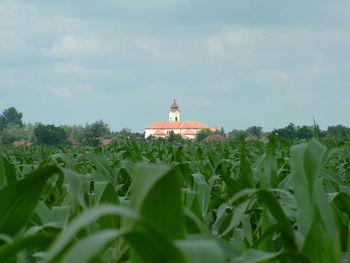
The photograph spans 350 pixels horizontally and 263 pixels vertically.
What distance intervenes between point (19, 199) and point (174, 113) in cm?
15165

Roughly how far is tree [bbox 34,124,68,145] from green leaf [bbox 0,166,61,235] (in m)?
38.4

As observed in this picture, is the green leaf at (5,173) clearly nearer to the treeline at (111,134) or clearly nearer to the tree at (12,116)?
the treeline at (111,134)

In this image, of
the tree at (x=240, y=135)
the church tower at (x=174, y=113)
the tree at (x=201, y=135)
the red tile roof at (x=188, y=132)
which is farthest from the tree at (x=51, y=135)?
the church tower at (x=174, y=113)

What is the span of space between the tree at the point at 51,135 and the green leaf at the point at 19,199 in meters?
38.4

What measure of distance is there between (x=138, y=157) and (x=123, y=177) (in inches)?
9.2

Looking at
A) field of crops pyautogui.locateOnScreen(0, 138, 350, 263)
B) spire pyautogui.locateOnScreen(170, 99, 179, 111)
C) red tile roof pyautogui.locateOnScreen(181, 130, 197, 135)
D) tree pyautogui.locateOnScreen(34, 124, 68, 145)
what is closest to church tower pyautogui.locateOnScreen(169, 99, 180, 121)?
spire pyautogui.locateOnScreen(170, 99, 179, 111)

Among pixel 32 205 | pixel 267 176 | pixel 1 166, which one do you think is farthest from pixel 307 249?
pixel 267 176

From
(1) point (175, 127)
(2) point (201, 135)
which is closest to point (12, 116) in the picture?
(1) point (175, 127)

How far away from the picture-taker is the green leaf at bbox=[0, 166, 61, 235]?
0.75 meters

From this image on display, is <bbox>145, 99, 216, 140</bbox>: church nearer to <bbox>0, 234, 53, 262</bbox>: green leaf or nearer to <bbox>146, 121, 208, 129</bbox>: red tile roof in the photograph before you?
<bbox>146, 121, 208, 129</bbox>: red tile roof

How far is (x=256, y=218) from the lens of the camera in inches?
67.2

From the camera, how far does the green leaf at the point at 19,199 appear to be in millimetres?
746

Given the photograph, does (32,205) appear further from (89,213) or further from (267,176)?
(267,176)

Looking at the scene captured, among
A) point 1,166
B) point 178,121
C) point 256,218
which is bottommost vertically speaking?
point 256,218
